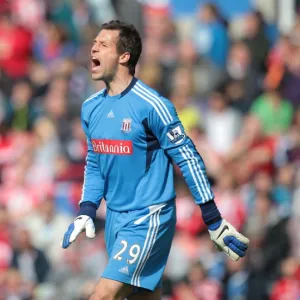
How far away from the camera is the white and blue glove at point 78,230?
23.2 feet

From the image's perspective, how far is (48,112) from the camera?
1328 centimetres

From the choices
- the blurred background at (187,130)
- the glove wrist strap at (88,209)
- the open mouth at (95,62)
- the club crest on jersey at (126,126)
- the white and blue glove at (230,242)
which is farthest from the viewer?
the blurred background at (187,130)

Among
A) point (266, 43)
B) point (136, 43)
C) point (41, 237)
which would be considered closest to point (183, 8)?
point (266, 43)

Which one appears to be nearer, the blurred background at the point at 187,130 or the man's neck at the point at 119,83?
the man's neck at the point at 119,83

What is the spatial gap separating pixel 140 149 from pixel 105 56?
A: 67 centimetres

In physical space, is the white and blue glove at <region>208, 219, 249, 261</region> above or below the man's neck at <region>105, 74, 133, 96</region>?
below

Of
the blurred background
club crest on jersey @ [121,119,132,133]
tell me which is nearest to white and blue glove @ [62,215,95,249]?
club crest on jersey @ [121,119,132,133]

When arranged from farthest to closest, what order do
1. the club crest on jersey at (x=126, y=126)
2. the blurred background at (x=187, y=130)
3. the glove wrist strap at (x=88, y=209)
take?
the blurred background at (x=187, y=130) < the glove wrist strap at (x=88, y=209) < the club crest on jersey at (x=126, y=126)

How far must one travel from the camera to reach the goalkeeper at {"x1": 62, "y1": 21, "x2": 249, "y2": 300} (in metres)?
6.90

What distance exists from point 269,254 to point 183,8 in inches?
188

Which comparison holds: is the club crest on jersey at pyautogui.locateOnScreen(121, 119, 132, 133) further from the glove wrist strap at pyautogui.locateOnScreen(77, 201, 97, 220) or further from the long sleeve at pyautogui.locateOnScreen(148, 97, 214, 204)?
the glove wrist strap at pyautogui.locateOnScreen(77, 201, 97, 220)

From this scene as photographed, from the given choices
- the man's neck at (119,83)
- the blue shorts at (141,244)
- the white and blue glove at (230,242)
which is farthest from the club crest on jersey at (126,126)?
the white and blue glove at (230,242)

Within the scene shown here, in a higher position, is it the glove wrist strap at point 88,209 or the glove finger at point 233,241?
the glove finger at point 233,241

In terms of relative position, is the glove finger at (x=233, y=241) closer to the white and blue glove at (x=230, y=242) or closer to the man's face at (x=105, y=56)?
the white and blue glove at (x=230, y=242)
